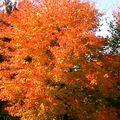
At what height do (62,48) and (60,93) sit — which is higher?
(62,48)

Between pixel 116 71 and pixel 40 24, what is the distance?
599 centimetres

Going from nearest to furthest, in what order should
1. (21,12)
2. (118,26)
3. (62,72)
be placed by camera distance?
1. (62,72)
2. (21,12)
3. (118,26)

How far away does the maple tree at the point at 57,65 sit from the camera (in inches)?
855

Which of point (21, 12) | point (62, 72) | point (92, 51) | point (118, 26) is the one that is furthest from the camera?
point (118, 26)

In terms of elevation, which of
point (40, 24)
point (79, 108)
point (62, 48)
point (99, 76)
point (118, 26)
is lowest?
point (79, 108)

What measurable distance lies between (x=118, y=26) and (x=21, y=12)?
28.8ft

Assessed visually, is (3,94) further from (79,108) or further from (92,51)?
(92,51)

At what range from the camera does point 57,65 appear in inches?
856

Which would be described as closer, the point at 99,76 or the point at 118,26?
the point at 99,76

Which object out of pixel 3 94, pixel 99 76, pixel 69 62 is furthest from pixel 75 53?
pixel 3 94

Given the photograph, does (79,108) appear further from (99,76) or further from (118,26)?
(118,26)

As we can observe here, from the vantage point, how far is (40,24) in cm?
2397

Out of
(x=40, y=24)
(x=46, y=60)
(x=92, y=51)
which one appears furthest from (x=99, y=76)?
(x=40, y=24)

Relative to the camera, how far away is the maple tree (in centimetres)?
2172
